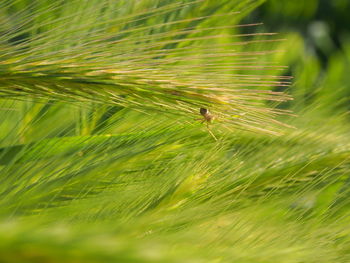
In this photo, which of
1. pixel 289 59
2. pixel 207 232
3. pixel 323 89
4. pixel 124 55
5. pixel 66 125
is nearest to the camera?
pixel 207 232

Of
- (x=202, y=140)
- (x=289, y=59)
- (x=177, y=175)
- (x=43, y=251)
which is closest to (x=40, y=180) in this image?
(x=177, y=175)

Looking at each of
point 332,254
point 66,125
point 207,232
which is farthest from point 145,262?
point 66,125

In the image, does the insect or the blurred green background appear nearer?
the blurred green background

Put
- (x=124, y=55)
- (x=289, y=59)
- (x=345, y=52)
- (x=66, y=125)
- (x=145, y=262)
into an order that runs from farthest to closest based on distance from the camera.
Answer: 1. (x=345, y=52)
2. (x=289, y=59)
3. (x=66, y=125)
4. (x=124, y=55)
5. (x=145, y=262)

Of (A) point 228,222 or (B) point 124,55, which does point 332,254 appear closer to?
(A) point 228,222

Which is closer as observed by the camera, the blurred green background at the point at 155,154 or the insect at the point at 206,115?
the blurred green background at the point at 155,154

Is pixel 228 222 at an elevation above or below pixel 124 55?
below

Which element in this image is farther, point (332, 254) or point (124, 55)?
point (124, 55)

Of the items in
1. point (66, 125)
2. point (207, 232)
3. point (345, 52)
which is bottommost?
point (345, 52)

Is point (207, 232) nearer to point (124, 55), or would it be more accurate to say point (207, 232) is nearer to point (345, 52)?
point (124, 55)
